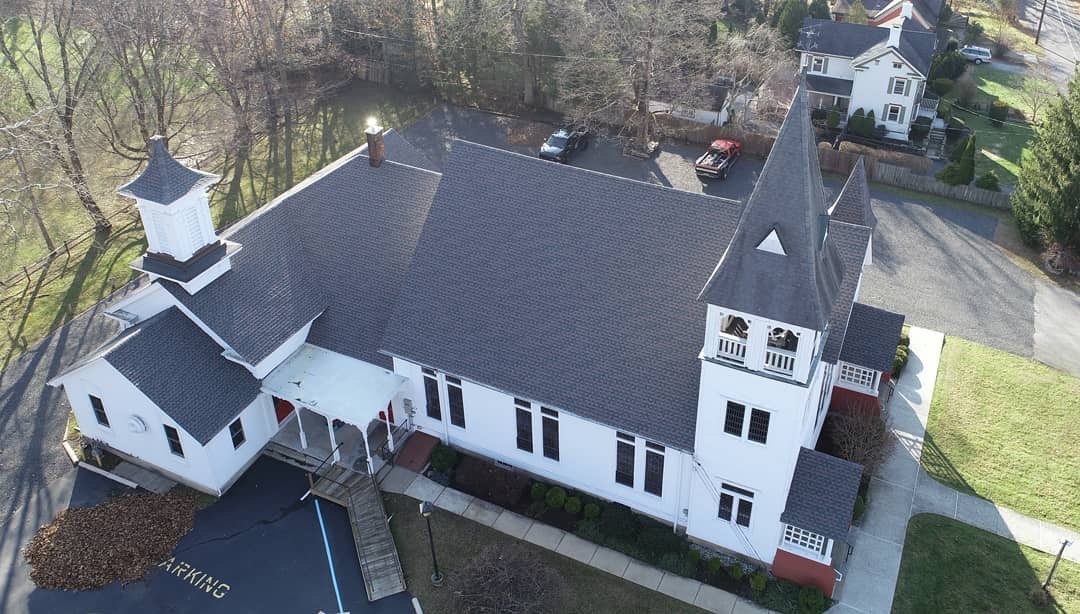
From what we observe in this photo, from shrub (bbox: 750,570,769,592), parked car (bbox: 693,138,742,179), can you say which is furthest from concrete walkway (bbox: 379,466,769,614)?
parked car (bbox: 693,138,742,179)

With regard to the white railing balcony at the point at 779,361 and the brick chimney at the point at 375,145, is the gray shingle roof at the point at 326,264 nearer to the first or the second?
the brick chimney at the point at 375,145

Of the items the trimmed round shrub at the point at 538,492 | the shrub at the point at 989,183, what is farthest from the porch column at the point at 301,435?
the shrub at the point at 989,183

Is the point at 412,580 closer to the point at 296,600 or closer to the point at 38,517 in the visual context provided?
the point at 296,600

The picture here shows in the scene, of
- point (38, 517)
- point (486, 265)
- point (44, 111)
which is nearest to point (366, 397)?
point (486, 265)

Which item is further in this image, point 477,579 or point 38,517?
point 38,517

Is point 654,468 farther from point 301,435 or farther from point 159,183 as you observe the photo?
point 159,183

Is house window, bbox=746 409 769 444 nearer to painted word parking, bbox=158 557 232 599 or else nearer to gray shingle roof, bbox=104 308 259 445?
painted word parking, bbox=158 557 232 599

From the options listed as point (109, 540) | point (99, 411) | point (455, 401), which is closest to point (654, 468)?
point (455, 401)
